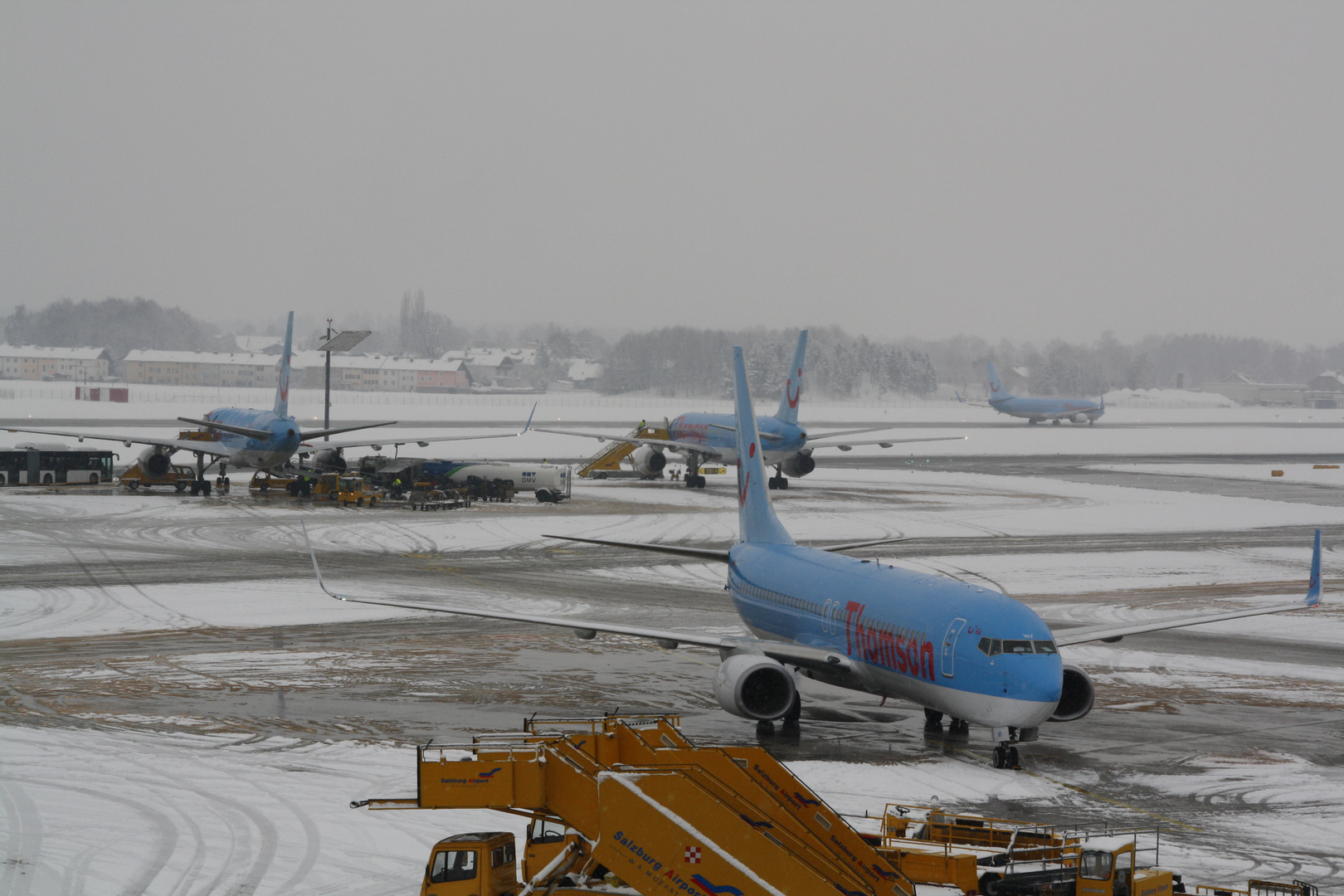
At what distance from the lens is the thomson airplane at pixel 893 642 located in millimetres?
23625

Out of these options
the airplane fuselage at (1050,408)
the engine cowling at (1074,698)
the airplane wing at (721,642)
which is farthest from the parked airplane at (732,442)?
the airplane fuselage at (1050,408)

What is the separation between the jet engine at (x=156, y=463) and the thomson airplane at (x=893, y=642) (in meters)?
57.6

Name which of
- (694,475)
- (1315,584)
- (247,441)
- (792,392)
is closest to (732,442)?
(694,475)

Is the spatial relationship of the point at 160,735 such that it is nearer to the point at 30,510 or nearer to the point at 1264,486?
the point at 30,510

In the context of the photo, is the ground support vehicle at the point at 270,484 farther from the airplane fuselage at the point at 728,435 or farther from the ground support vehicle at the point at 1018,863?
the ground support vehicle at the point at 1018,863

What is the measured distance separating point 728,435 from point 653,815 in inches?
2832

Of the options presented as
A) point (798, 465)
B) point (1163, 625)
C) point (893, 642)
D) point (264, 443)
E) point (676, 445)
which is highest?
point (676, 445)

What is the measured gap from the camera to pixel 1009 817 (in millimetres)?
21547

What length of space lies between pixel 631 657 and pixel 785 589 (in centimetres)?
807

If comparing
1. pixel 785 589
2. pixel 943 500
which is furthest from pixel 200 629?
pixel 943 500

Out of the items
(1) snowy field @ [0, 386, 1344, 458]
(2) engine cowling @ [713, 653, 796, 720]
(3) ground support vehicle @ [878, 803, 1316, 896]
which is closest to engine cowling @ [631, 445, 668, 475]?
(1) snowy field @ [0, 386, 1344, 458]

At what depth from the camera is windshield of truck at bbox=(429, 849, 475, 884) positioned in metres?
14.9

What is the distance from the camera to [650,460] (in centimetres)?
9375

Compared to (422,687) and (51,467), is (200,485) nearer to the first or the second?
(51,467)
